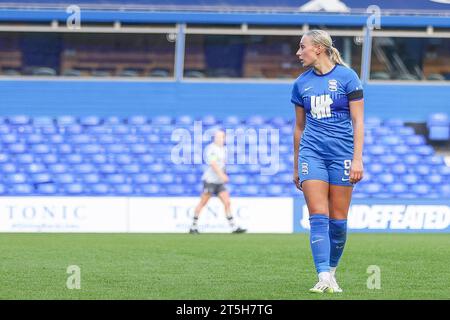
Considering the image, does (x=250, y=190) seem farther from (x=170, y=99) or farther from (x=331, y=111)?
(x=331, y=111)

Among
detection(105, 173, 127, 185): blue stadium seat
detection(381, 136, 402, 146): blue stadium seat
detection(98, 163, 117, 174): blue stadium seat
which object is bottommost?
detection(105, 173, 127, 185): blue stadium seat

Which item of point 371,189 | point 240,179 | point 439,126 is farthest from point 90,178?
point 439,126

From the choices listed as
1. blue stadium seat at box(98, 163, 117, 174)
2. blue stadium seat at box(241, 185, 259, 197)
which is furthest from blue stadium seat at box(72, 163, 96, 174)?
blue stadium seat at box(241, 185, 259, 197)

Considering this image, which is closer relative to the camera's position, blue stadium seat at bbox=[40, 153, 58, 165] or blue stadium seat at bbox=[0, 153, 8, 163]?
blue stadium seat at bbox=[0, 153, 8, 163]

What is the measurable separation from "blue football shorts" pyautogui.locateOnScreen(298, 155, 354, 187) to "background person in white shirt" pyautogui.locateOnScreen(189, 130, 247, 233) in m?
11.2

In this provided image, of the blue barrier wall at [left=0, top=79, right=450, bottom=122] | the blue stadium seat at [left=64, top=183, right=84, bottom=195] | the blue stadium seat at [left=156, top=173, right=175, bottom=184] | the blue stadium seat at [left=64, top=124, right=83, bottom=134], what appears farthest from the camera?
the blue barrier wall at [left=0, top=79, right=450, bottom=122]

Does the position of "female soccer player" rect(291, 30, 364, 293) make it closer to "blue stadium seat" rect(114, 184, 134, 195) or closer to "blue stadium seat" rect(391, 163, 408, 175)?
"blue stadium seat" rect(114, 184, 134, 195)

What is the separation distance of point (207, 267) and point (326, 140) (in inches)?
130

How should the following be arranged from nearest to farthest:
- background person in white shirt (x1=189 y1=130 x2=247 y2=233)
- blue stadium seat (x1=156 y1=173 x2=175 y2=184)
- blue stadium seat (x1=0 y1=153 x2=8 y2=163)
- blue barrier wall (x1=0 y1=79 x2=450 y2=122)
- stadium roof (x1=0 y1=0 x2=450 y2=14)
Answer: background person in white shirt (x1=189 y1=130 x2=247 y2=233) → blue stadium seat (x1=156 y1=173 x2=175 y2=184) → blue stadium seat (x1=0 y1=153 x2=8 y2=163) → stadium roof (x1=0 y1=0 x2=450 y2=14) → blue barrier wall (x1=0 y1=79 x2=450 y2=122)

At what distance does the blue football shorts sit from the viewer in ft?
30.7

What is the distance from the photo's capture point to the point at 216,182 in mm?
20906

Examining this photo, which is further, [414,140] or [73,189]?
[414,140]

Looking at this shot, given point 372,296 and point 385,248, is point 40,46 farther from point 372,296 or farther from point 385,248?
point 372,296
